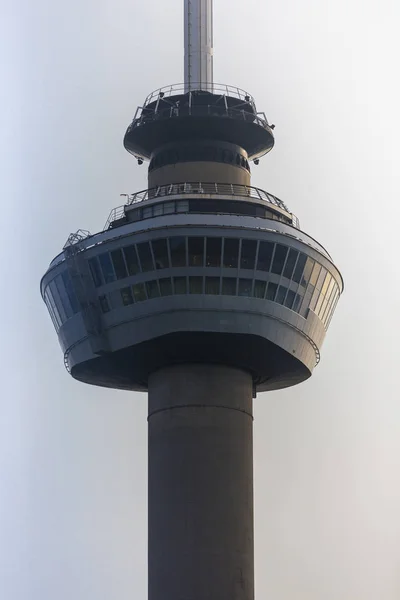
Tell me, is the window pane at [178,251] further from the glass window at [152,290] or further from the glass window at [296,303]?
the glass window at [296,303]

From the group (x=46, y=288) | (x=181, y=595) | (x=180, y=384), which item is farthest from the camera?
(x=46, y=288)

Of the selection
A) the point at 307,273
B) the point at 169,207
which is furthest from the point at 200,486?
the point at 169,207

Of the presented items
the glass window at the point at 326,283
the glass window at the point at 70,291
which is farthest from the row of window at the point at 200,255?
the glass window at the point at 326,283

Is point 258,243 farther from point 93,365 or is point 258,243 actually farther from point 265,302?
point 93,365

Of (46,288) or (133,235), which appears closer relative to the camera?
(133,235)

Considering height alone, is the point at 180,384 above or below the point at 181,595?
above

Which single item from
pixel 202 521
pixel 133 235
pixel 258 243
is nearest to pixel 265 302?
pixel 258 243

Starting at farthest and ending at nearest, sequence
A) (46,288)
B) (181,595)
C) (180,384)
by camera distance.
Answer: (46,288) → (180,384) → (181,595)
